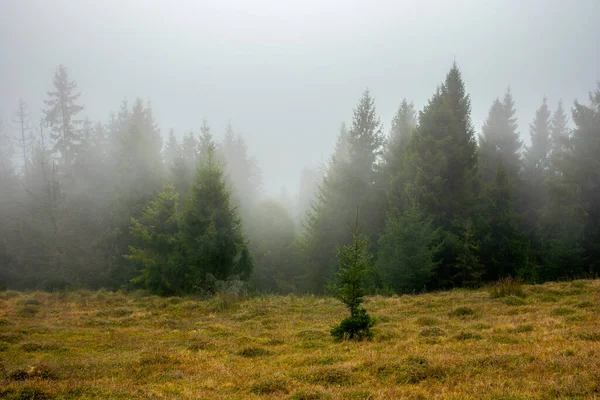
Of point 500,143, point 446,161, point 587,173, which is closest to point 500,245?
point 446,161

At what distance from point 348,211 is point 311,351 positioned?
24.5 meters

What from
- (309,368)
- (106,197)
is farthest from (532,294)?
(106,197)

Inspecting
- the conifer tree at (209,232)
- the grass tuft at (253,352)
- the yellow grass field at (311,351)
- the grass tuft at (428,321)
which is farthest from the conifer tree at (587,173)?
the grass tuft at (253,352)

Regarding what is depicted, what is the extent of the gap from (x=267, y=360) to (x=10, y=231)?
1587 inches

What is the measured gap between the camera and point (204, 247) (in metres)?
24.1

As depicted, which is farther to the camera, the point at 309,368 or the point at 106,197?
the point at 106,197

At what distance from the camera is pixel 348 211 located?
1346 inches

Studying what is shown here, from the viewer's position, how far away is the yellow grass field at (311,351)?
22.4 feet

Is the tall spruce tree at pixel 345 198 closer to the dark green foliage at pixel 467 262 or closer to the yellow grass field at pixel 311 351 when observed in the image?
the dark green foliage at pixel 467 262

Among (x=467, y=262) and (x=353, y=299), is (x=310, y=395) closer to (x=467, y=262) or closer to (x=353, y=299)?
(x=353, y=299)

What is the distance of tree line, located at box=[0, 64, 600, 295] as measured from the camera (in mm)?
24984

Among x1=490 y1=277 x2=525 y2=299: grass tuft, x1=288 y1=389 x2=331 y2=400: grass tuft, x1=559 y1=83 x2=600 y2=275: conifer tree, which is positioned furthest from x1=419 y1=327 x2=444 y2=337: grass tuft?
x1=559 y1=83 x2=600 y2=275: conifer tree

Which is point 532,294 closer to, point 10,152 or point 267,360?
point 267,360

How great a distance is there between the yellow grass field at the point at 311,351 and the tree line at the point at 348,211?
215 inches
